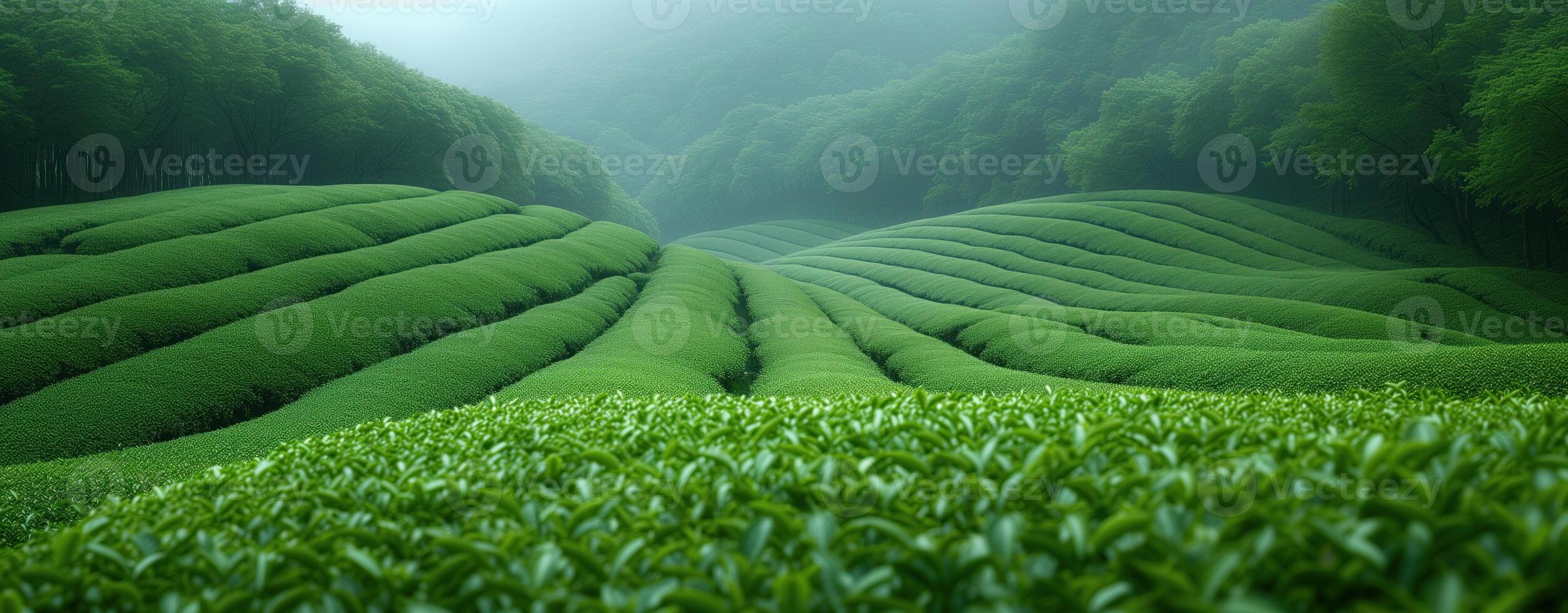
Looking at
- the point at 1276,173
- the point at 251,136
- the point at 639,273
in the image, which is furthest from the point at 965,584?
the point at 1276,173

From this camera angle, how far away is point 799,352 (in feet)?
77.8

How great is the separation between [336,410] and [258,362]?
3475mm

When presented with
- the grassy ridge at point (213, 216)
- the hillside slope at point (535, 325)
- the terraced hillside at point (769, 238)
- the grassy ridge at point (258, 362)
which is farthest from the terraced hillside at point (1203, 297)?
the grassy ridge at point (213, 216)

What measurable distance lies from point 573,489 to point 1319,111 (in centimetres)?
4853

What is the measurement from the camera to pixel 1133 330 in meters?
24.4

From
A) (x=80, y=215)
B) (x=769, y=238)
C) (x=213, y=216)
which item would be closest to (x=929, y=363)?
(x=213, y=216)

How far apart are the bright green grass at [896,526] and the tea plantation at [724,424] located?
0.02 m

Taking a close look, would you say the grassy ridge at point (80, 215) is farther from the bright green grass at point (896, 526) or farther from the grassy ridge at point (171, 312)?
the bright green grass at point (896, 526)

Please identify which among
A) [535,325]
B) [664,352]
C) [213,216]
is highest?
[213,216]

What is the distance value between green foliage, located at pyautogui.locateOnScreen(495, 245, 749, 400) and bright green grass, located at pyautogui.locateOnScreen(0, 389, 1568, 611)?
875 centimetres

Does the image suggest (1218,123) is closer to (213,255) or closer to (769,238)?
(769,238)

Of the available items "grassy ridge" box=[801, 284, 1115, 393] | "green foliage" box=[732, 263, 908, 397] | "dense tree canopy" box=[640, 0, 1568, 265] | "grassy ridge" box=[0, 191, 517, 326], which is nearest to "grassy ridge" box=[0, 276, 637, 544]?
"green foliage" box=[732, 263, 908, 397]

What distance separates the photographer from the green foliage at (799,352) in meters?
17.8

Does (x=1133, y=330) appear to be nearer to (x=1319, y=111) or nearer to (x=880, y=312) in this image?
(x=880, y=312)
